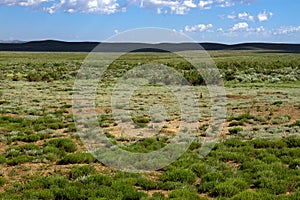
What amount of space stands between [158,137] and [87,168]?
4.90 metres

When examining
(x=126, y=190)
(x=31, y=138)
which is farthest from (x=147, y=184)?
(x=31, y=138)

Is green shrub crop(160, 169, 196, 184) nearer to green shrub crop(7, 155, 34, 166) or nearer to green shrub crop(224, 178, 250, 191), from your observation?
green shrub crop(224, 178, 250, 191)

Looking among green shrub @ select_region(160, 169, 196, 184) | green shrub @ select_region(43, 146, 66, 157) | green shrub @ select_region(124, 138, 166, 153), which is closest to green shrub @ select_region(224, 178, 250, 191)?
green shrub @ select_region(160, 169, 196, 184)

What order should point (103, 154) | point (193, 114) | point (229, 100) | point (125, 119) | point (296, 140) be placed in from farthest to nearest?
point (229, 100) < point (193, 114) < point (125, 119) < point (296, 140) < point (103, 154)

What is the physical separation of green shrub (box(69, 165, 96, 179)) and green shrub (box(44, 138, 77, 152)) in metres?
2.43

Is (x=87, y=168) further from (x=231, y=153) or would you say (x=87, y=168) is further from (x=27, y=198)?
(x=231, y=153)

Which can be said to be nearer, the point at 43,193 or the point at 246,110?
the point at 43,193

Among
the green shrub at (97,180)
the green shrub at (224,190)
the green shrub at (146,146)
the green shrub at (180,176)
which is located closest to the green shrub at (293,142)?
the green shrub at (146,146)

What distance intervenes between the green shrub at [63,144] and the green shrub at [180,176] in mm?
4043

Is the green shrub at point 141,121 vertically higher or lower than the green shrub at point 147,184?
lower

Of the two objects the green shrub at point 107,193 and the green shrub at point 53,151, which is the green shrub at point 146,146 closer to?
the green shrub at point 53,151

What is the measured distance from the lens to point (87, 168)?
1005cm

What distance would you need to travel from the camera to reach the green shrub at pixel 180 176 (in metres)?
9.45

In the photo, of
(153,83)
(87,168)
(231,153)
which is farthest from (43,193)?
(153,83)
